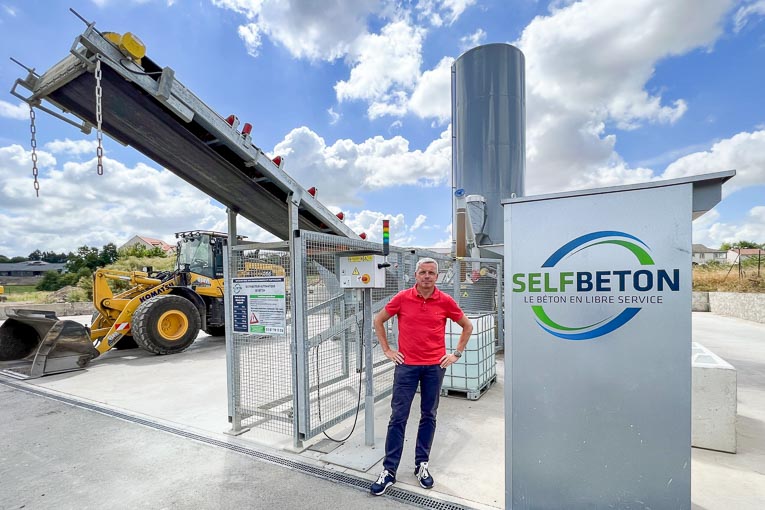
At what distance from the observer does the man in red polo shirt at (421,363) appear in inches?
114

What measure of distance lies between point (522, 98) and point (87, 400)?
9.20m

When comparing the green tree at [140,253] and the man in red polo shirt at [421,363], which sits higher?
the green tree at [140,253]

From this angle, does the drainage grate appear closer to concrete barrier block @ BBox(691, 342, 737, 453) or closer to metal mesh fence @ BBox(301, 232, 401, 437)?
metal mesh fence @ BBox(301, 232, 401, 437)

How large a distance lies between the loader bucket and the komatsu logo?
1.21 m

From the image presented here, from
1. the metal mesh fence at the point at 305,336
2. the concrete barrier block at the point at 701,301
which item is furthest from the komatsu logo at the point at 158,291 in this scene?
the concrete barrier block at the point at 701,301

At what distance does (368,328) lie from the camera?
135 inches

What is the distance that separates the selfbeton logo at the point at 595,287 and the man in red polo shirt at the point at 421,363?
750 millimetres

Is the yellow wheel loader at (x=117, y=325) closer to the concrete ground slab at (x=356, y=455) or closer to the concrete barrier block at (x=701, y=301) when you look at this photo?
the concrete ground slab at (x=356, y=455)

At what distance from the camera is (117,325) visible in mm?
7238

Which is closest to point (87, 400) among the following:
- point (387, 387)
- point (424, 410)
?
point (387, 387)

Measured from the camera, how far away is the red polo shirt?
2910mm

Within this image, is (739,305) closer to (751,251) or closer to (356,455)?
(356,455)

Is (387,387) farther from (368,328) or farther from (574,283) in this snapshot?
(574,283)

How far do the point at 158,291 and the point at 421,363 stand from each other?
7096 mm
